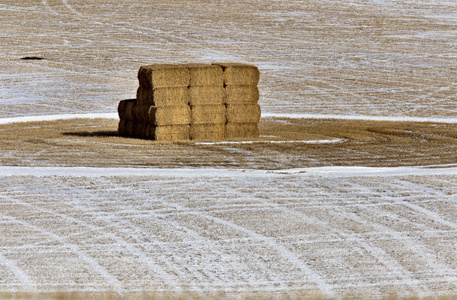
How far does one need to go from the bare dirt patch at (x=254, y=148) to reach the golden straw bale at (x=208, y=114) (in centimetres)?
84

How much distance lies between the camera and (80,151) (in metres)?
13.8

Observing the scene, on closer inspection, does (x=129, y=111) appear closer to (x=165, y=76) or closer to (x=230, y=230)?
(x=165, y=76)

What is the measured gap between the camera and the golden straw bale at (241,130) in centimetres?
1662

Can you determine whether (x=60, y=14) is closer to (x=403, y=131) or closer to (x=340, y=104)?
(x=340, y=104)

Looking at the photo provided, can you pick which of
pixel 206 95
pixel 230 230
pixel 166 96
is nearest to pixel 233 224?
pixel 230 230

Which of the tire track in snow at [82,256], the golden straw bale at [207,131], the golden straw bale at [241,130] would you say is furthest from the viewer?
the golden straw bale at [241,130]

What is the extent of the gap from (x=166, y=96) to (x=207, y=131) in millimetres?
1096

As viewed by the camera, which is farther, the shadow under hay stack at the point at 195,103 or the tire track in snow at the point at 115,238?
the shadow under hay stack at the point at 195,103

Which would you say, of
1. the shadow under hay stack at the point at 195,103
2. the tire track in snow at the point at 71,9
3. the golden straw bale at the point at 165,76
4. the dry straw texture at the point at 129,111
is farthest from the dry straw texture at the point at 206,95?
Answer: the tire track in snow at the point at 71,9

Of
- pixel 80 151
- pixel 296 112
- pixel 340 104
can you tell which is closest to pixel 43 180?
pixel 80 151

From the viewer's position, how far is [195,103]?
53.6 feet

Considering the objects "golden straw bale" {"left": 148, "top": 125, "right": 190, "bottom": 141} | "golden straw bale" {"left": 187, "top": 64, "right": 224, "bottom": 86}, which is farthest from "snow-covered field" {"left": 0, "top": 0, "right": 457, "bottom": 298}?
"golden straw bale" {"left": 148, "top": 125, "right": 190, "bottom": 141}

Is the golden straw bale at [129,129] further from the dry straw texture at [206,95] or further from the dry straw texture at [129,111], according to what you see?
the dry straw texture at [206,95]

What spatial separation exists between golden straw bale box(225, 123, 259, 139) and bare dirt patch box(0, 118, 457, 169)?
0.45 m
